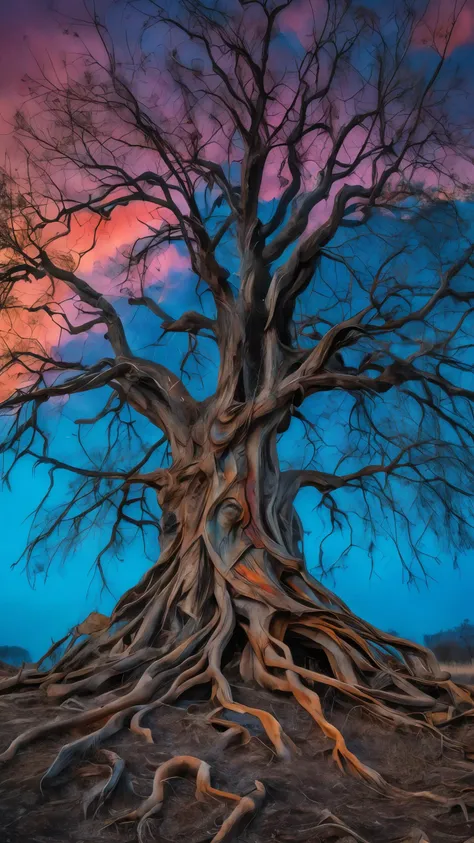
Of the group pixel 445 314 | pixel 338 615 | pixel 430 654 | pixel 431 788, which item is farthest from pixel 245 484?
pixel 431 788

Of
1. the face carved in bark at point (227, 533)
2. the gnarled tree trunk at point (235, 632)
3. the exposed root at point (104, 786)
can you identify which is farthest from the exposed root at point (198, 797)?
the face carved in bark at point (227, 533)

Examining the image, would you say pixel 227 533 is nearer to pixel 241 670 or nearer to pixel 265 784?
pixel 241 670

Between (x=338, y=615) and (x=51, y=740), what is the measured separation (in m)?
2.65

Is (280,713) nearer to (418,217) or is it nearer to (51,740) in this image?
(51,740)

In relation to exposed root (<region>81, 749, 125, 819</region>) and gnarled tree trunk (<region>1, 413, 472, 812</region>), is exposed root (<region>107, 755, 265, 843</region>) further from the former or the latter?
gnarled tree trunk (<region>1, 413, 472, 812</region>)

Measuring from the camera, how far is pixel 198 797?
353cm

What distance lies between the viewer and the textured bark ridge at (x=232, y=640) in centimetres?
473

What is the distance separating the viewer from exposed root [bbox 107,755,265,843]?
315cm

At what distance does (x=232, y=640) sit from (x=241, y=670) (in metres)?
0.37

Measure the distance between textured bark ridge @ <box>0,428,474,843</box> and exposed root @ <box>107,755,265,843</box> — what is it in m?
0.03

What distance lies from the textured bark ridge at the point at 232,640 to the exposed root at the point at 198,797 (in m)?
0.03

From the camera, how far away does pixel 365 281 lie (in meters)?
8.05

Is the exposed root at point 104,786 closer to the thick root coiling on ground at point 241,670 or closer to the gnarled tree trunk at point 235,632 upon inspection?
the thick root coiling on ground at point 241,670

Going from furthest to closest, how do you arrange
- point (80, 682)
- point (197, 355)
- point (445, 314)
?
1. point (197, 355)
2. point (445, 314)
3. point (80, 682)
